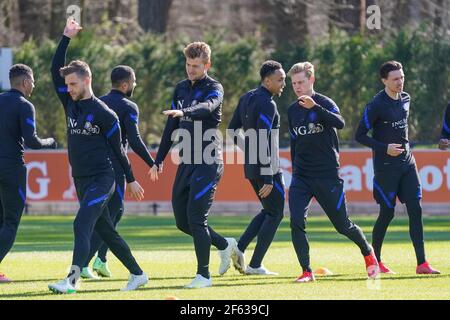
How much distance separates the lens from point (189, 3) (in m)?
44.4

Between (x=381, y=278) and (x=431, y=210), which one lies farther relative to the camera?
(x=431, y=210)

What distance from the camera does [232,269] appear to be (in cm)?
1520

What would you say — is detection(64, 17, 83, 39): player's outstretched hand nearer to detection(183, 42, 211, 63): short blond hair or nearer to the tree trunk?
detection(183, 42, 211, 63): short blond hair

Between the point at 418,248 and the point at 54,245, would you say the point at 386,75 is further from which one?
the point at 54,245

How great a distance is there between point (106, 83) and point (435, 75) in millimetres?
7414

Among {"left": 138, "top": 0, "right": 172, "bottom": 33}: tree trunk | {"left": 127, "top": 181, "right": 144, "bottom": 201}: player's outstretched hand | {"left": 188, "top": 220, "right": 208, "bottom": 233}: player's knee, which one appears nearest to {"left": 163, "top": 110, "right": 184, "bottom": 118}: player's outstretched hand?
{"left": 127, "top": 181, "right": 144, "bottom": 201}: player's outstretched hand

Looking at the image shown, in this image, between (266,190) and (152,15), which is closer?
(266,190)

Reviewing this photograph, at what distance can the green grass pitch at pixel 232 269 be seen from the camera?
12070 mm

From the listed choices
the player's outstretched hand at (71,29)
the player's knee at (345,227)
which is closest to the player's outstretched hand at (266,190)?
the player's knee at (345,227)

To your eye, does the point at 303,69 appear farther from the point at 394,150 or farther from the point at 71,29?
the point at 71,29

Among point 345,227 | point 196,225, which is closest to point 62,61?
point 196,225

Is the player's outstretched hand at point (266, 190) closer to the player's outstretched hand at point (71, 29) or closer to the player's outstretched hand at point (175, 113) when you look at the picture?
the player's outstretched hand at point (175, 113)
